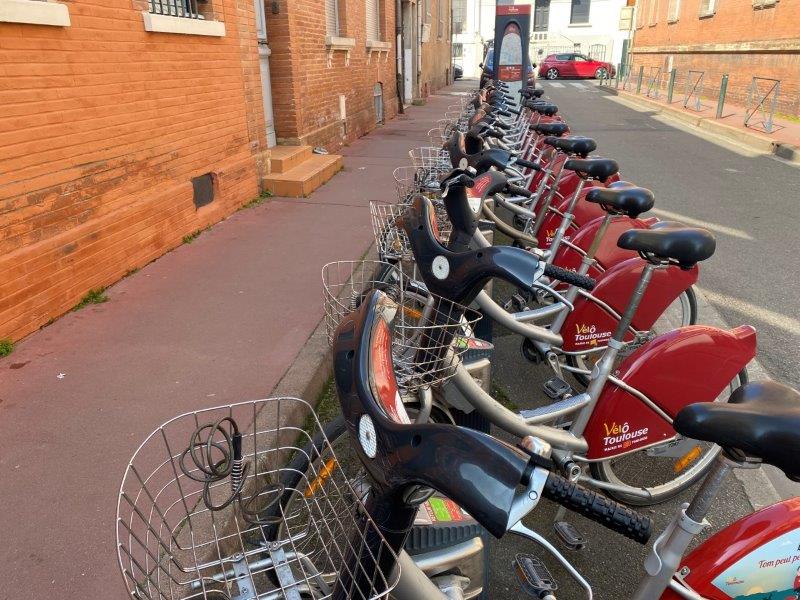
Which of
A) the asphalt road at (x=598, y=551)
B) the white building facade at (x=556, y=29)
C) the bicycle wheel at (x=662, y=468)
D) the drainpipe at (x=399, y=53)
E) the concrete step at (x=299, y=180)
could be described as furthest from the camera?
the white building facade at (x=556, y=29)

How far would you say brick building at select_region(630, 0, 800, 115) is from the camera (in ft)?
53.1

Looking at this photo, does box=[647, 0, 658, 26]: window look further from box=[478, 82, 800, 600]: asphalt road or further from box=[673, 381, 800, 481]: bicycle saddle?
box=[673, 381, 800, 481]: bicycle saddle

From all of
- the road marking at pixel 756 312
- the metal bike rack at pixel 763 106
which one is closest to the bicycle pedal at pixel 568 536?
the road marking at pixel 756 312

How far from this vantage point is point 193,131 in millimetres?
5945

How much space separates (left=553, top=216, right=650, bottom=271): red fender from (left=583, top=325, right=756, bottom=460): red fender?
1342mm

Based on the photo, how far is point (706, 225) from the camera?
6.88 metres

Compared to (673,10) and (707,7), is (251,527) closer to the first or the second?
(707,7)

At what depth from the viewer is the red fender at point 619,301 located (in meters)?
3.45

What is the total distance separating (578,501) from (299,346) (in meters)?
2.94

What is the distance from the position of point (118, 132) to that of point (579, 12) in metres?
45.7

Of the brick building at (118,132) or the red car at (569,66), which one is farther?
the red car at (569,66)

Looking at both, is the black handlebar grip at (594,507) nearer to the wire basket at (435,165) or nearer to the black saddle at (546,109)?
the wire basket at (435,165)

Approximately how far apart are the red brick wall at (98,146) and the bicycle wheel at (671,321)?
3.39m

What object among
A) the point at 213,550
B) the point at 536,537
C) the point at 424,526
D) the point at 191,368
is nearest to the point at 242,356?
the point at 191,368
